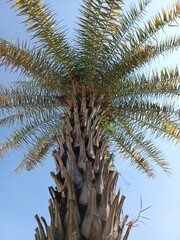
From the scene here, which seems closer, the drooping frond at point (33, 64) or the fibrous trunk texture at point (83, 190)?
the fibrous trunk texture at point (83, 190)

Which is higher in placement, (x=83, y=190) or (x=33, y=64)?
(x=33, y=64)

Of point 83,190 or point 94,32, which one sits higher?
point 94,32

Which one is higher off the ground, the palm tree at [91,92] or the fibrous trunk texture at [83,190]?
the palm tree at [91,92]

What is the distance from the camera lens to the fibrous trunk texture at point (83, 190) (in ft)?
17.0

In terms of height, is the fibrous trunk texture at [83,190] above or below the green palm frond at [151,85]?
below

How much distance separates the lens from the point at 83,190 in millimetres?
5875

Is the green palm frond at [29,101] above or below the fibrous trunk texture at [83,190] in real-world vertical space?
above

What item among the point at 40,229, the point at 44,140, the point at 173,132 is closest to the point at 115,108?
the point at 173,132

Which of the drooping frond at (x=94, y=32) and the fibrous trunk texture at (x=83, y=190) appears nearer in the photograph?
the fibrous trunk texture at (x=83, y=190)

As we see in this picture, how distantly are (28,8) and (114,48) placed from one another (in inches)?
82.6

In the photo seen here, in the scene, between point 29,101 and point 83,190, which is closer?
point 83,190

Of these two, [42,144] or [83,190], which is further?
[42,144]

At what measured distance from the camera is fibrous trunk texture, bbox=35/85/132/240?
5176 mm

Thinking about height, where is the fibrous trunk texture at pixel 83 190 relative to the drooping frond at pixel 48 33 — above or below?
below
